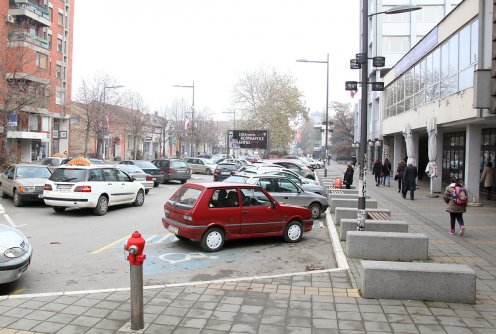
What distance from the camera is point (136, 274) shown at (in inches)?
188

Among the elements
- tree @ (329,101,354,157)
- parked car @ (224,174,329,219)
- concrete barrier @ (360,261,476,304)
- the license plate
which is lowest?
concrete barrier @ (360,261,476,304)

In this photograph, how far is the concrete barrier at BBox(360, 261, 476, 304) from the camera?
590 centimetres

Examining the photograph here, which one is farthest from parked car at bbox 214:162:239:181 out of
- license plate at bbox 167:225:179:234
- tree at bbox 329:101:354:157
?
tree at bbox 329:101:354:157

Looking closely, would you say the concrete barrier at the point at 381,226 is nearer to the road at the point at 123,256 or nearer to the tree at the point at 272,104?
the road at the point at 123,256

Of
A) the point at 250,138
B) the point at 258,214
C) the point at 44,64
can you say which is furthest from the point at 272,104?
the point at 258,214

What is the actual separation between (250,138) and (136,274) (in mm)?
41113

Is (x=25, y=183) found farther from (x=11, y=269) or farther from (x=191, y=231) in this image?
(x=11, y=269)

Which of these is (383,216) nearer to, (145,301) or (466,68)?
(145,301)

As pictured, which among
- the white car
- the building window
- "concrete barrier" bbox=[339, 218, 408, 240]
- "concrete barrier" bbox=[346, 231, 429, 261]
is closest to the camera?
"concrete barrier" bbox=[346, 231, 429, 261]

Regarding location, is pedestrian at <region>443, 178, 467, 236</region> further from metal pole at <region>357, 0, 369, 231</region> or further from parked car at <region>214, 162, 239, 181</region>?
parked car at <region>214, 162, 239, 181</region>

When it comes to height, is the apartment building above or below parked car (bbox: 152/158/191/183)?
above

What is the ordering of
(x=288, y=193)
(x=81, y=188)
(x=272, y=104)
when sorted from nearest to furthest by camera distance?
(x=81, y=188), (x=288, y=193), (x=272, y=104)

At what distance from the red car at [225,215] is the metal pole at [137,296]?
395 centimetres

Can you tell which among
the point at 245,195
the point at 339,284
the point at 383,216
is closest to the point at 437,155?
the point at 383,216
